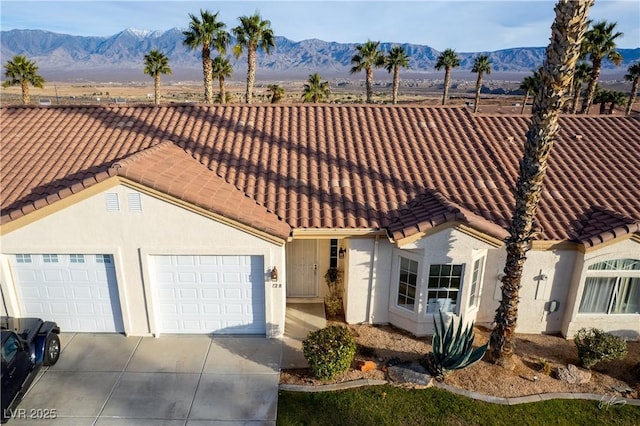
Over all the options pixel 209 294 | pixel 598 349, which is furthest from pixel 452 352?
pixel 209 294

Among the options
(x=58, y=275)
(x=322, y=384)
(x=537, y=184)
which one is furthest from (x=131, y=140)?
(x=537, y=184)

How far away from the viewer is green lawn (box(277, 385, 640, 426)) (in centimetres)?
920

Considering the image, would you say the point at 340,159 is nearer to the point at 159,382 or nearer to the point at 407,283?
the point at 407,283

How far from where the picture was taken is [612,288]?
1204 centimetres

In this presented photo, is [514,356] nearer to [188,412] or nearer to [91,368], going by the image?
[188,412]

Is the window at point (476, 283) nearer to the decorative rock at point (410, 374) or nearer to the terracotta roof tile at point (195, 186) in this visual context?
the decorative rock at point (410, 374)

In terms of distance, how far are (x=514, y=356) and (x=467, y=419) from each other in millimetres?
3069

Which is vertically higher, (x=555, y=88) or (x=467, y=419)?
(x=555, y=88)

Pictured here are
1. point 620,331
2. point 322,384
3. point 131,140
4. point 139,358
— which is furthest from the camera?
point 131,140

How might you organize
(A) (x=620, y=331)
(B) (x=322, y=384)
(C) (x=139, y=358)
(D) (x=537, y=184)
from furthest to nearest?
(A) (x=620, y=331), (C) (x=139, y=358), (B) (x=322, y=384), (D) (x=537, y=184)

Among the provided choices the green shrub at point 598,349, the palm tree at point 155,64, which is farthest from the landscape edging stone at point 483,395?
the palm tree at point 155,64

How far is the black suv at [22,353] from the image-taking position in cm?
884

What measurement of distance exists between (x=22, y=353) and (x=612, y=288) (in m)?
15.4

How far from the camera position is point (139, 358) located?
11148 millimetres
